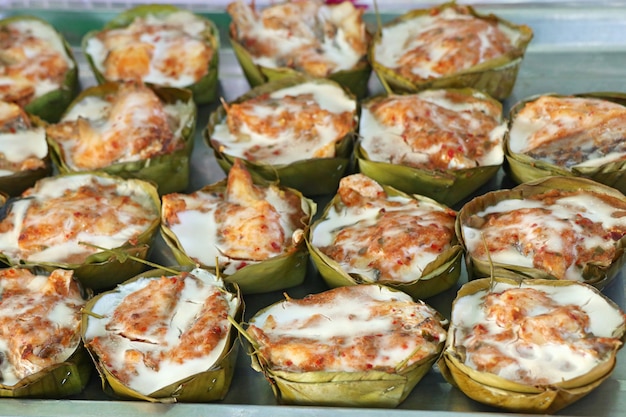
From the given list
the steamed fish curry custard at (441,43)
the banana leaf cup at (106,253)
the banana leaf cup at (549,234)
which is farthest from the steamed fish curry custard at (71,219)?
the steamed fish curry custard at (441,43)

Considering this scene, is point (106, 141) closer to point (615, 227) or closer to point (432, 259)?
point (432, 259)

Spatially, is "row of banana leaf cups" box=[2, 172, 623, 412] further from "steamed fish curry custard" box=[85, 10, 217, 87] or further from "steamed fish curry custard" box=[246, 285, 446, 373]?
"steamed fish curry custard" box=[85, 10, 217, 87]

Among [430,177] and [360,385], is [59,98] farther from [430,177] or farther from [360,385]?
[360,385]

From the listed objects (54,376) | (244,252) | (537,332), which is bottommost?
(54,376)

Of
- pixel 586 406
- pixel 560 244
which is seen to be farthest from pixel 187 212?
pixel 586 406

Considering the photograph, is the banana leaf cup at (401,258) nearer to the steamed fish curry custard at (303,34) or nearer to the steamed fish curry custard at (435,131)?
the steamed fish curry custard at (435,131)

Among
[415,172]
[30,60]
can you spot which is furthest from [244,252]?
[30,60]
